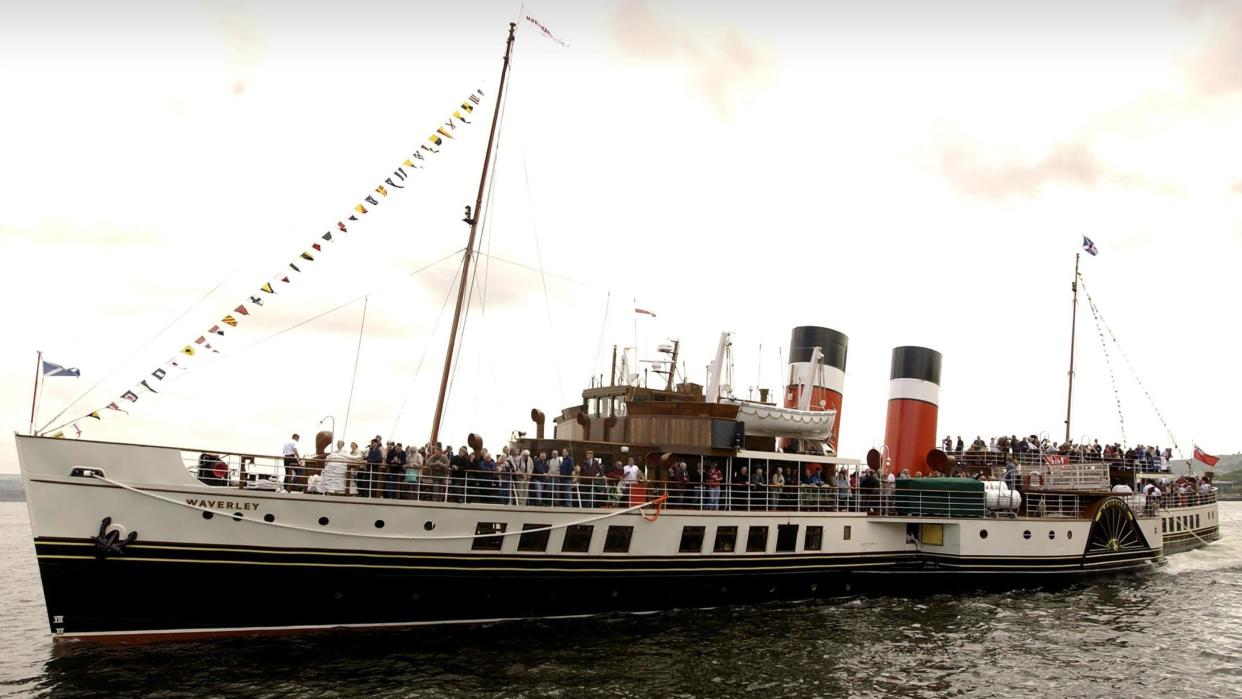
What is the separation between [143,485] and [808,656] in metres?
12.9

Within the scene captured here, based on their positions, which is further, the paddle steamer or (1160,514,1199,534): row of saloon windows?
(1160,514,1199,534): row of saloon windows

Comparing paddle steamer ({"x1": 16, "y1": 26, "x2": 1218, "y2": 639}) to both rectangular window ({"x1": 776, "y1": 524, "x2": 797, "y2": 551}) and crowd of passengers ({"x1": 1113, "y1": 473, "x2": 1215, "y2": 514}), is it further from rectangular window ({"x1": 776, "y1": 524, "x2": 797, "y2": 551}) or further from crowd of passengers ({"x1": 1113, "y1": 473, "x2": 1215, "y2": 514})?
crowd of passengers ({"x1": 1113, "y1": 473, "x2": 1215, "y2": 514})

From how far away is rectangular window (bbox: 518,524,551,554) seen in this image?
16750mm

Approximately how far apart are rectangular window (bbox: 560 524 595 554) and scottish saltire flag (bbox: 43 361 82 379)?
9724mm

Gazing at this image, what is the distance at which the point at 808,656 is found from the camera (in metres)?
15.6

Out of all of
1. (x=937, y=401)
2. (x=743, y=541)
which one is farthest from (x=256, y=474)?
(x=937, y=401)

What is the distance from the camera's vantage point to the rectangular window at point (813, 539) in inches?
807

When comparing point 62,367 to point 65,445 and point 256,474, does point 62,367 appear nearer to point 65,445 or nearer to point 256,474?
point 65,445

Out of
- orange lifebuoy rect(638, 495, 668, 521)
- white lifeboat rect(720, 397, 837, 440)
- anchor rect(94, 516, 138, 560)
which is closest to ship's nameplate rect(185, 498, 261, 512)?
anchor rect(94, 516, 138, 560)

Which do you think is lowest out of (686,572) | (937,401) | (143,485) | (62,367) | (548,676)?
(548,676)

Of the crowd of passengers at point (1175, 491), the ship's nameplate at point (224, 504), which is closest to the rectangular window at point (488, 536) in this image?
the ship's nameplate at point (224, 504)

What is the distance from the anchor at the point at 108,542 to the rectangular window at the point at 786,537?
46.2 feet

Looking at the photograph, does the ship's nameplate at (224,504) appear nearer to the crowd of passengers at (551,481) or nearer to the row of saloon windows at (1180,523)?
the crowd of passengers at (551,481)

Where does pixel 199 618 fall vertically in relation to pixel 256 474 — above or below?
below
